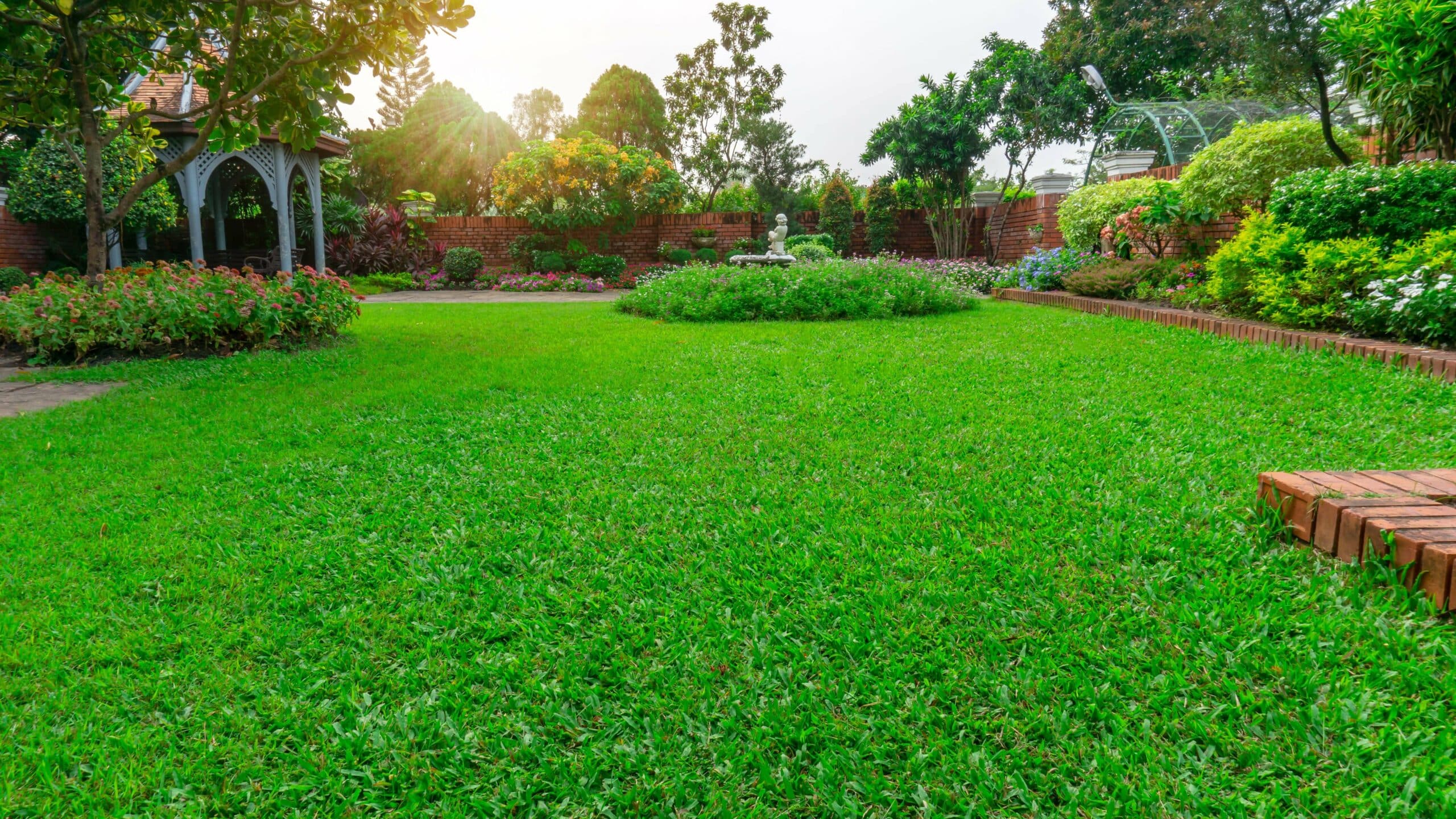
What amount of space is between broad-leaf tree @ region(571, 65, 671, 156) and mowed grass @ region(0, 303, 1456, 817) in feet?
96.4

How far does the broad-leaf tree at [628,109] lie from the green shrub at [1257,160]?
978 inches

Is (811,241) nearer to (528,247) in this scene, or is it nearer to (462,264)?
(528,247)

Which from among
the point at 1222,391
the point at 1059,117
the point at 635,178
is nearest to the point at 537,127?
the point at 635,178

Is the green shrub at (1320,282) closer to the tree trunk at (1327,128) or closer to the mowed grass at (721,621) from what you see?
the mowed grass at (721,621)

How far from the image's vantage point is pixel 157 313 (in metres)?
6.20

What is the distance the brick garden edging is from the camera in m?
4.37

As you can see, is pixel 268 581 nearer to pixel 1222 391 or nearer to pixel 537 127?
pixel 1222 391

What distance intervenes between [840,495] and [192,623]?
200 cm

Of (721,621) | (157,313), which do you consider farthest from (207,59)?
(721,621)

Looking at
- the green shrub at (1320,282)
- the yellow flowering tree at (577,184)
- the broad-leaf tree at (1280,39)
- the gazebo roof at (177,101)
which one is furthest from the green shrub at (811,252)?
the green shrub at (1320,282)

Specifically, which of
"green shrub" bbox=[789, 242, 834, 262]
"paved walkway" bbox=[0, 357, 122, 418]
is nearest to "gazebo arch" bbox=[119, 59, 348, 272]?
"paved walkway" bbox=[0, 357, 122, 418]

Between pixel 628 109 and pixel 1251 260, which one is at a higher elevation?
pixel 628 109

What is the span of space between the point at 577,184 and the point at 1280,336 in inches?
610

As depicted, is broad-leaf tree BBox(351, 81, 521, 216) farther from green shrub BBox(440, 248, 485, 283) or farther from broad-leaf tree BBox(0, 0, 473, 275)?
broad-leaf tree BBox(0, 0, 473, 275)
